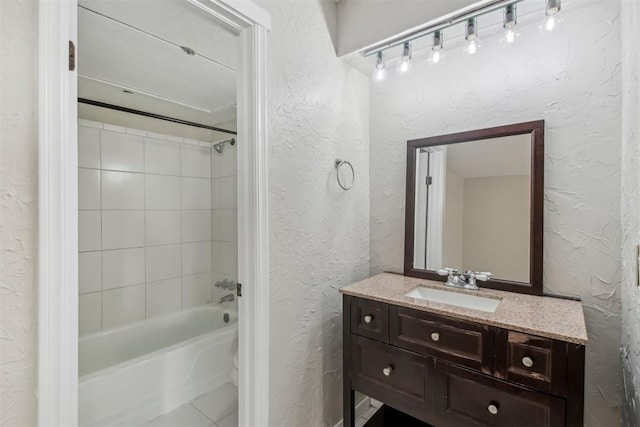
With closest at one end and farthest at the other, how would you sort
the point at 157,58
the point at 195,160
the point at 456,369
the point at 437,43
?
1. the point at 456,369
2. the point at 437,43
3. the point at 157,58
4. the point at 195,160

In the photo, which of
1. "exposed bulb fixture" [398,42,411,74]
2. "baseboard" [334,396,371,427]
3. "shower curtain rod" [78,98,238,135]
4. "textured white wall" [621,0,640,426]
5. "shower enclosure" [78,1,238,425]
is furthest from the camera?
"shower curtain rod" [78,98,238,135]

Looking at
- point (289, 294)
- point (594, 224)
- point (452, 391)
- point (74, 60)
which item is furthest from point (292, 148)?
point (594, 224)

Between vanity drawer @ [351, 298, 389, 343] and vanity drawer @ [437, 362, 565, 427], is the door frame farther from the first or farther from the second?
vanity drawer @ [437, 362, 565, 427]

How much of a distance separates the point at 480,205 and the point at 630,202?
1.97 ft

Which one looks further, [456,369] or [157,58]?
[157,58]

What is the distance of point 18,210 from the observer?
75cm

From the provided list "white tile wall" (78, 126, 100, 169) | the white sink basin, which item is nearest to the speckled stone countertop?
the white sink basin

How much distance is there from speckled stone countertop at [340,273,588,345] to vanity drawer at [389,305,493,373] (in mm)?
36

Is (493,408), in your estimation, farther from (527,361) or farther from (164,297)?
(164,297)

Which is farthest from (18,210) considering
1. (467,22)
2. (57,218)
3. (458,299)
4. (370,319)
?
(467,22)

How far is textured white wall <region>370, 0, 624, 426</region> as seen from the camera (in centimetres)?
132

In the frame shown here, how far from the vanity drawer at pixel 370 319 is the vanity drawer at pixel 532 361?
462 millimetres

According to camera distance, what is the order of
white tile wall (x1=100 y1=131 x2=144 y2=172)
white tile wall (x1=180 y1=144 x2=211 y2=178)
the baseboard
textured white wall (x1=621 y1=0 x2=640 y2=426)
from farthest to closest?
white tile wall (x1=180 y1=144 x2=211 y2=178) → white tile wall (x1=100 y1=131 x2=144 y2=172) → the baseboard → textured white wall (x1=621 y1=0 x2=640 y2=426)

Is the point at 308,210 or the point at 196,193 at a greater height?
the point at 196,193
